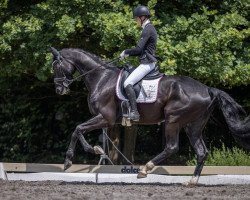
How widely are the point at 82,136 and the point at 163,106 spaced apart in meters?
1.43

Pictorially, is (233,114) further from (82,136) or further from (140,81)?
(82,136)

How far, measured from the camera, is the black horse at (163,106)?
401 inches

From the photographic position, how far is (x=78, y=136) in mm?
10062

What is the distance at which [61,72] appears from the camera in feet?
35.1

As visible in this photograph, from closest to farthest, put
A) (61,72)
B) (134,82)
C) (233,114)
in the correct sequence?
(134,82) < (233,114) < (61,72)

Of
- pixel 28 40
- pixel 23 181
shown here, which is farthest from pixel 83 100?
pixel 23 181

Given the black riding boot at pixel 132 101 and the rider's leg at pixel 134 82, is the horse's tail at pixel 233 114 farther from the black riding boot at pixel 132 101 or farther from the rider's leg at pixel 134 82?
the black riding boot at pixel 132 101

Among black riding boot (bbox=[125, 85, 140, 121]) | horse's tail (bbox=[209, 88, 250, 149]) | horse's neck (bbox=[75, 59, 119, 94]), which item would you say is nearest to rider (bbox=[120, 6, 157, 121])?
black riding boot (bbox=[125, 85, 140, 121])

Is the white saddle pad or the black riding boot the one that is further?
the white saddle pad

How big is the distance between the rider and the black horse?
29cm

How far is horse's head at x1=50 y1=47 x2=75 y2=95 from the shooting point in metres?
10.7

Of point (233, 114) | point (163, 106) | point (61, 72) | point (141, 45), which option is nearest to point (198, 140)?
point (233, 114)

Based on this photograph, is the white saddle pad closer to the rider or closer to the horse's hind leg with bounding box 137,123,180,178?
the rider

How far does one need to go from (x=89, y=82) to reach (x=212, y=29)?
3.05 metres
